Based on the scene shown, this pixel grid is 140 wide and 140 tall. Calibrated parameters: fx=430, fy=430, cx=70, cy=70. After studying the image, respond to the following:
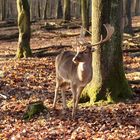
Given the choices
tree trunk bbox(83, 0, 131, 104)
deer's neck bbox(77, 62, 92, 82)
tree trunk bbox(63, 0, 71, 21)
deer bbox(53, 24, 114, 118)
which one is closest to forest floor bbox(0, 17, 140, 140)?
tree trunk bbox(83, 0, 131, 104)

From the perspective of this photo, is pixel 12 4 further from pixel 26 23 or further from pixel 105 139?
pixel 105 139

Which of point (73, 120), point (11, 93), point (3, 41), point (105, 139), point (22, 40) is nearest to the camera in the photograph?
point (105, 139)

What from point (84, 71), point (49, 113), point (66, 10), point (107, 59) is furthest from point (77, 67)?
point (66, 10)

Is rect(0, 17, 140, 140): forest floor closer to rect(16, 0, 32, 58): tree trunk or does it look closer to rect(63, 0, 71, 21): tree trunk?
rect(16, 0, 32, 58): tree trunk

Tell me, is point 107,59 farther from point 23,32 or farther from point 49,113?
point 23,32

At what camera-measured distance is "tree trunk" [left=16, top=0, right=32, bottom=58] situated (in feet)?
61.5

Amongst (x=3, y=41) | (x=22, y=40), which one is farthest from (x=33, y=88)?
(x=3, y=41)

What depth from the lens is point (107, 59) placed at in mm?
10492

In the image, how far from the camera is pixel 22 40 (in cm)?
1889

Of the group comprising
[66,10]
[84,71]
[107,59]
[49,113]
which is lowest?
[49,113]

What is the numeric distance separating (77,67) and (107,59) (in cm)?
107

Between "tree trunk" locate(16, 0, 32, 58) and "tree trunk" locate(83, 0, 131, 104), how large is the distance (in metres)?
8.37

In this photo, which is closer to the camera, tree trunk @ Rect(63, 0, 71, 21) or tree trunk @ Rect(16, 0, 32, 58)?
tree trunk @ Rect(16, 0, 32, 58)

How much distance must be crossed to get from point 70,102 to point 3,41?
59.4 ft
